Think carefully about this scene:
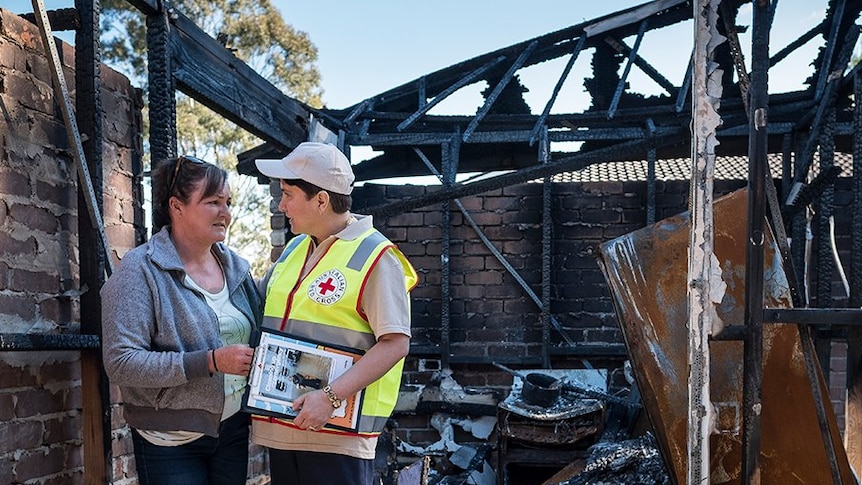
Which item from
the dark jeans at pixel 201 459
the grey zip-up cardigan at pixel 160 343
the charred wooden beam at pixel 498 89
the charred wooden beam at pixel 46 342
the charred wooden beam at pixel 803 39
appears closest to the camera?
the grey zip-up cardigan at pixel 160 343

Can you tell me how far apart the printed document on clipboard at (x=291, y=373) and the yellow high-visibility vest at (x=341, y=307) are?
0.04 m

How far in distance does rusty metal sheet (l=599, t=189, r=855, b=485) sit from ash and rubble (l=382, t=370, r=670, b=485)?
1005 millimetres

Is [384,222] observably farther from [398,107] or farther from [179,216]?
[179,216]

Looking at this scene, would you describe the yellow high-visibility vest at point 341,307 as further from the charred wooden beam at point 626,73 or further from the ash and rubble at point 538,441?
the charred wooden beam at point 626,73

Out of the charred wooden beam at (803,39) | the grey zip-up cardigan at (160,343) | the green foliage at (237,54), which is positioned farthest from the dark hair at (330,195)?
the green foliage at (237,54)

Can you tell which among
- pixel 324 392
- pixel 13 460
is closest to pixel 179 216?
pixel 324 392

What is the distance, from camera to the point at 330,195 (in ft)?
7.53

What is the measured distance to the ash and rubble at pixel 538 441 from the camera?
4.13 meters

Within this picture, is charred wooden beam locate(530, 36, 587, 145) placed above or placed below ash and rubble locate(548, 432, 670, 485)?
above

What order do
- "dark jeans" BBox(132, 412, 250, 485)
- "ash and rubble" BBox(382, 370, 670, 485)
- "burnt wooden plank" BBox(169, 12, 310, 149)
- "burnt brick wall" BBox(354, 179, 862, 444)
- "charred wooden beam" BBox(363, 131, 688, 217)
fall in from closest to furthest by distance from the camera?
"dark jeans" BBox(132, 412, 250, 485), "burnt wooden plank" BBox(169, 12, 310, 149), "charred wooden beam" BBox(363, 131, 688, 217), "ash and rubble" BBox(382, 370, 670, 485), "burnt brick wall" BBox(354, 179, 862, 444)

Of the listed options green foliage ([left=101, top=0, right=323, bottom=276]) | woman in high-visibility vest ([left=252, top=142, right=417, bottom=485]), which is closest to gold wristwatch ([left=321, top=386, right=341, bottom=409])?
woman in high-visibility vest ([left=252, top=142, right=417, bottom=485])

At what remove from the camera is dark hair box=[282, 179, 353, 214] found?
2270 mm

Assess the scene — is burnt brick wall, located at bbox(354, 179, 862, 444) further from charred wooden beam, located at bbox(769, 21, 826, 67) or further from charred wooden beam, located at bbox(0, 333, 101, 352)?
charred wooden beam, located at bbox(0, 333, 101, 352)

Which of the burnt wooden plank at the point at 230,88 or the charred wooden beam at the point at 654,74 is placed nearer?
the burnt wooden plank at the point at 230,88
